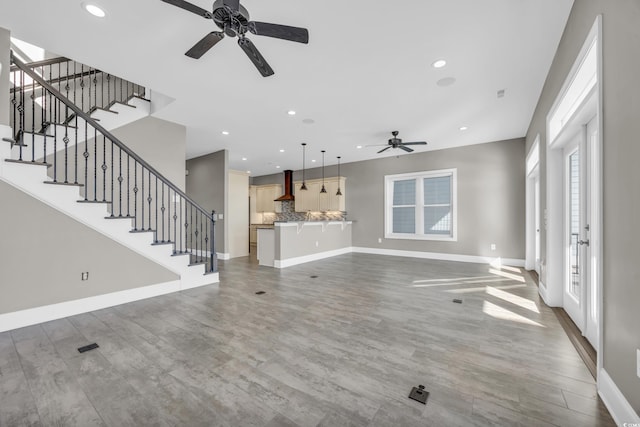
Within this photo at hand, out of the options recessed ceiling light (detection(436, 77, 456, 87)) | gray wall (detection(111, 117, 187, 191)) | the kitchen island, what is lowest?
the kitchen island

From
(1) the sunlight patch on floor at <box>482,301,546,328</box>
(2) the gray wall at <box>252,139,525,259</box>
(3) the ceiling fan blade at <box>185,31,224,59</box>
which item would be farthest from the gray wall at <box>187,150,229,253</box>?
(1) the sunlight patch on floor at <box>482,301,546,328</box>

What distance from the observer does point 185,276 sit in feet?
13.4

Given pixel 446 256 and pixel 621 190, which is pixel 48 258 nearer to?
pixel 621 190

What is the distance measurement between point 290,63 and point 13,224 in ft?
11.5

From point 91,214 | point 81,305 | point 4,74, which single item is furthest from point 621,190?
point 4,74

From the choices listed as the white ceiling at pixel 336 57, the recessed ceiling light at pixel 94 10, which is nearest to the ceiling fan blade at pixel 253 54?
the white ceiling at pixel 336 57

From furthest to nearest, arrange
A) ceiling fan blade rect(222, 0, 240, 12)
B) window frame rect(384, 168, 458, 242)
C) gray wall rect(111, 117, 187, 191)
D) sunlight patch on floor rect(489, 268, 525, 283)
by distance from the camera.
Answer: window frame rect(384, 168, 458, 242) < sunlight patch on floor rect(489, 268, 525, 283) < gray wall rect(111, 117, 187, 191) < ceiling fan blade rect(222, 0, 240, 12)

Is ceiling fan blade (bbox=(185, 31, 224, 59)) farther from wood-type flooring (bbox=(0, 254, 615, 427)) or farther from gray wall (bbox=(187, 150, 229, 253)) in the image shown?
gray wall (bbox=(187, 150, 229, 253))

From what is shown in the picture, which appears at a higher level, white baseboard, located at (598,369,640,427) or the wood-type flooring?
white baseboard, located at (598,369,640,427)

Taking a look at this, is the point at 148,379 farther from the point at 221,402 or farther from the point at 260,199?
the point at 260,199

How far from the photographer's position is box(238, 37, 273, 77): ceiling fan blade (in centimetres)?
212

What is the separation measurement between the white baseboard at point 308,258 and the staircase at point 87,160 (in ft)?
5.30

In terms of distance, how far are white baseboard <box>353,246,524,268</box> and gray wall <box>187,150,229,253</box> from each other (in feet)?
13.7

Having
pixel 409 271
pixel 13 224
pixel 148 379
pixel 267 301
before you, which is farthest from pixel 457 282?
pixel 13 224
